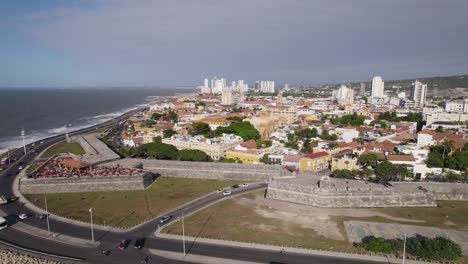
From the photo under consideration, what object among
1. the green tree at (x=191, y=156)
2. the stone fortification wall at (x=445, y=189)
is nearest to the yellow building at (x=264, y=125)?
the green tree at (x=191, y=156)

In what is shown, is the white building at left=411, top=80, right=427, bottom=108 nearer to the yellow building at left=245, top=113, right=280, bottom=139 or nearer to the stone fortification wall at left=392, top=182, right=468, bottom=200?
the yellow building at left=245, top=113, right=280, bottom=139

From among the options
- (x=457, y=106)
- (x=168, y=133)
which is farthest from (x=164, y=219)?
(x=457, y=106)

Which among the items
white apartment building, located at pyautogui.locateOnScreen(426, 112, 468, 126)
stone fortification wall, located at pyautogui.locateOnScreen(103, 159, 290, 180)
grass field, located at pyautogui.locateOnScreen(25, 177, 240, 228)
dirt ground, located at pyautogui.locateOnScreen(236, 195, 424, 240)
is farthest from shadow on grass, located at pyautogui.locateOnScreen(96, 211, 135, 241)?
white apartment building, located at pyautogui.locateOnScreen(426, 112, 468, 126)

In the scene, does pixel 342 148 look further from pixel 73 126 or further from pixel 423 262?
pixel 73 126

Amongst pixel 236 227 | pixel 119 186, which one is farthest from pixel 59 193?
pixel 236 227

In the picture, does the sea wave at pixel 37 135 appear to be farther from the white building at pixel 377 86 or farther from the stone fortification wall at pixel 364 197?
the white building at pixel 377 86

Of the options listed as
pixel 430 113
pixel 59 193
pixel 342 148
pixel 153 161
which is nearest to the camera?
pixel 59 193
